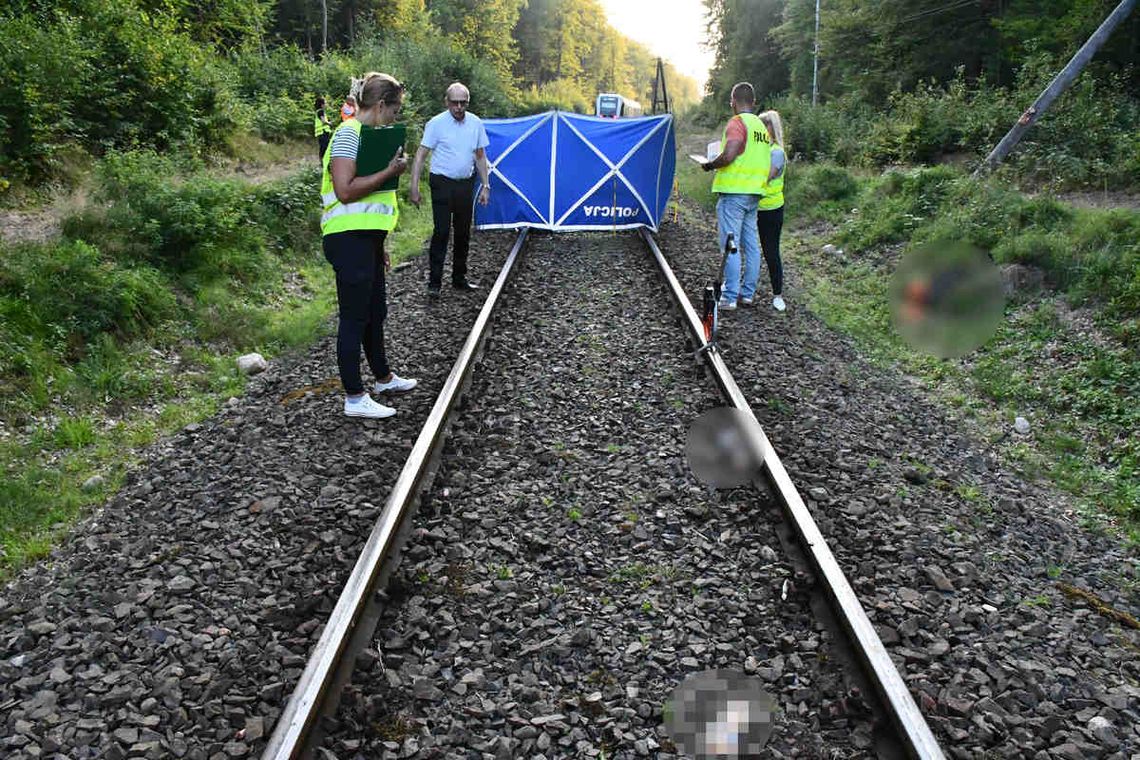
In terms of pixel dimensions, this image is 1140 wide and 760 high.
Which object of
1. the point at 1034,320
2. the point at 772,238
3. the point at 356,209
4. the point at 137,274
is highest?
the point at 356,209

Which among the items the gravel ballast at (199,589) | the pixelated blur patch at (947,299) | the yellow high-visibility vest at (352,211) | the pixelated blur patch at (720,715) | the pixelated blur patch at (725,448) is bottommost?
the gravel ballast at (199,589)

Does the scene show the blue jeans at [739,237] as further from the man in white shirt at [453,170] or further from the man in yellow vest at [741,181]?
the man in white shirt at [453,170]

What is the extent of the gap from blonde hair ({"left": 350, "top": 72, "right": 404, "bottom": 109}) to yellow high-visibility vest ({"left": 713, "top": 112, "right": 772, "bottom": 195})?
3.53m

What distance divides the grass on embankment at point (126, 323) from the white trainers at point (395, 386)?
1200 mm

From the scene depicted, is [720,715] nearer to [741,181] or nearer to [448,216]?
[741,181]

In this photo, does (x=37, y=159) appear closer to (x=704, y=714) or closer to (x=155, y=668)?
(x=155, y=668)

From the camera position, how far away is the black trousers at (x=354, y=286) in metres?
4.69

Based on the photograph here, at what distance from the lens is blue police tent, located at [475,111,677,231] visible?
11336 millimetres

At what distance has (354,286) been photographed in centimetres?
477

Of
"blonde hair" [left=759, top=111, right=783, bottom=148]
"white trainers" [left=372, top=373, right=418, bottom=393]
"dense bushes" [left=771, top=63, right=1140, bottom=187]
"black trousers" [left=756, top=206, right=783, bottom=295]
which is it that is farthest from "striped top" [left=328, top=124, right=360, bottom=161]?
"dense bushes" [left=771, top=63, right=1140, bottom=187]

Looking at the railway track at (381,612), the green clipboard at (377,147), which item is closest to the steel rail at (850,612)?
the railway track at (381,612)

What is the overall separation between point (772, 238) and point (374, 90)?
4.61 m

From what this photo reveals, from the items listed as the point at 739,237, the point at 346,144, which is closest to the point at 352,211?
the point at 346,144

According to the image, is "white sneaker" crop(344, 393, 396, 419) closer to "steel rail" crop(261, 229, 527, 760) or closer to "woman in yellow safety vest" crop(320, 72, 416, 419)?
"woman in yellow safety vest" crop(320, 72, 416, 419)
